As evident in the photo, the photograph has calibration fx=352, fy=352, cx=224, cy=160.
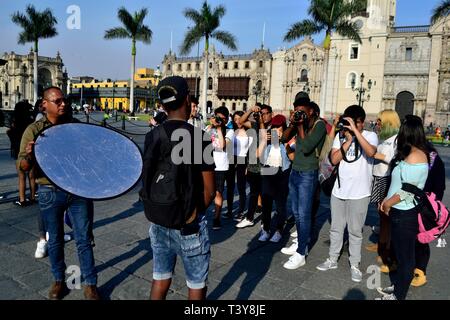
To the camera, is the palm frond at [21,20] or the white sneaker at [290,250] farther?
the palm frond at [21,20]

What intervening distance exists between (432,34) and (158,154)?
1899 inches

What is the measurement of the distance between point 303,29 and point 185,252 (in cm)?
2326

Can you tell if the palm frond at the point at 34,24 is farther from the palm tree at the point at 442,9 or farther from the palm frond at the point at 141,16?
the palm tree at the point at 442,9

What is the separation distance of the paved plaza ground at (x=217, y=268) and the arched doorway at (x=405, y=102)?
43.7 metres

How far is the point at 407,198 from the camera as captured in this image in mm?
2895

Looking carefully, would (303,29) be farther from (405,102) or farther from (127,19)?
(405,102)

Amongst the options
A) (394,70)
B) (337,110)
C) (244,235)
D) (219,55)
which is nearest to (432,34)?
(394,70)

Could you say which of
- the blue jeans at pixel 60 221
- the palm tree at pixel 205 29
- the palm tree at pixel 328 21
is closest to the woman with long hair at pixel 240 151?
the blue jeans at pixel 60 221

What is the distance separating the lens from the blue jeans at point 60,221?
9.31 ft

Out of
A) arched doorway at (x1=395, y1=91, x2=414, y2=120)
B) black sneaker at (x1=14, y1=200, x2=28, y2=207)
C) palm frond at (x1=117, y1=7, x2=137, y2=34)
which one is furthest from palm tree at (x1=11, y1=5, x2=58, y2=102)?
arched doorway at (x1=395, y1=91, x2=414, y2=120)

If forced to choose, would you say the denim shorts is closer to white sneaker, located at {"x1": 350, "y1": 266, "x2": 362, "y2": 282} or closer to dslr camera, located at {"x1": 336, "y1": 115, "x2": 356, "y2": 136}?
dslr camera, located at {"x1": 336, "y1": 115, "x2": 356, "y2": 136}

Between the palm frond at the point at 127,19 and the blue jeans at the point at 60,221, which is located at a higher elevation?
the palm frond at the point at 127,19

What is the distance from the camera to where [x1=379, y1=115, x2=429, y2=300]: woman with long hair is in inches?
113
